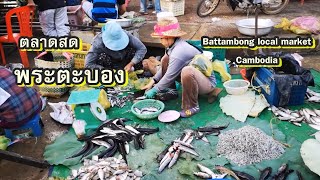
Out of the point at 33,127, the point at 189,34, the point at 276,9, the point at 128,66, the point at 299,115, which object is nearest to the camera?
the point at 33,127

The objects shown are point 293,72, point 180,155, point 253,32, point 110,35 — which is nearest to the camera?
point 180,155

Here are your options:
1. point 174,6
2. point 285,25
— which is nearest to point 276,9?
point 285,25

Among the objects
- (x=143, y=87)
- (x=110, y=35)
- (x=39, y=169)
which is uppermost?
(x=110, y=35)

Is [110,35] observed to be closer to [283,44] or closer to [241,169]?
[241,169]

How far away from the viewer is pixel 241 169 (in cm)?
372

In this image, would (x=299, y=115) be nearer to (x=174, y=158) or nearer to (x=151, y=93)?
(x=174, y=158)

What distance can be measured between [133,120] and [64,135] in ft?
3.12

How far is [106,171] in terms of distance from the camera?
3691 millimetres

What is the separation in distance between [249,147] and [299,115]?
114 cm

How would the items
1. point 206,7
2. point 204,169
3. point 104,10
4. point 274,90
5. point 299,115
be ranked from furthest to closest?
point 206,7, point 104,10, point 274,90, point 299,115, point 204,169

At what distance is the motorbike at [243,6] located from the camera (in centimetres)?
780

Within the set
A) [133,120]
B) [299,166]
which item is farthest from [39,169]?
[299,166]

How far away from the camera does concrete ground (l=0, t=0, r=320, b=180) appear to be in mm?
4020
